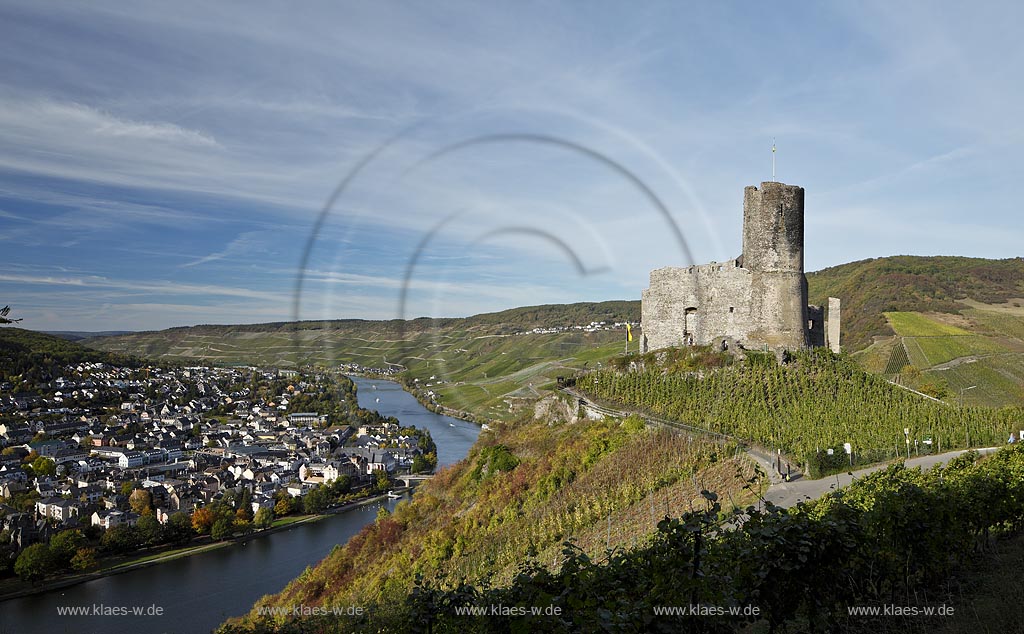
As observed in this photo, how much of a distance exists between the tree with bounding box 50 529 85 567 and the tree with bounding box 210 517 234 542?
6667mm

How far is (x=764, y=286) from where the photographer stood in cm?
1816

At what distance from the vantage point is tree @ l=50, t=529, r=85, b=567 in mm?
31109

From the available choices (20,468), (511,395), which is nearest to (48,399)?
(20,468)

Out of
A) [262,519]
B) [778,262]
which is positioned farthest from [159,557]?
[778,262]

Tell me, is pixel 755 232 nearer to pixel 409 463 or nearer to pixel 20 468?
pixel 409 463

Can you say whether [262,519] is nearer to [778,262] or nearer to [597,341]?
[597,341]

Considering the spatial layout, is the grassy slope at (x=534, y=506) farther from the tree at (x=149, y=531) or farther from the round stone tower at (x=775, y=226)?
the tree at (x=149, y=531)

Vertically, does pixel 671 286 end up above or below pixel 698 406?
above

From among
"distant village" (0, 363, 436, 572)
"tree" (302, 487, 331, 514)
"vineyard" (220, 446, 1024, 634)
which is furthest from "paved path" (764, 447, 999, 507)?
"tree" (302, 487, 331, 514)

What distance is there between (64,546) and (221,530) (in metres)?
7.98

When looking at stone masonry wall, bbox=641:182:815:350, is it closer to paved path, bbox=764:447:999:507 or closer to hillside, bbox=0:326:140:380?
paved path, bbox=764:447:999:507

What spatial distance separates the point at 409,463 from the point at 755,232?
132 feet

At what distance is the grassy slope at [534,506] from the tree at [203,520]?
76.0ft

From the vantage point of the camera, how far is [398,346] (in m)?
64.1
